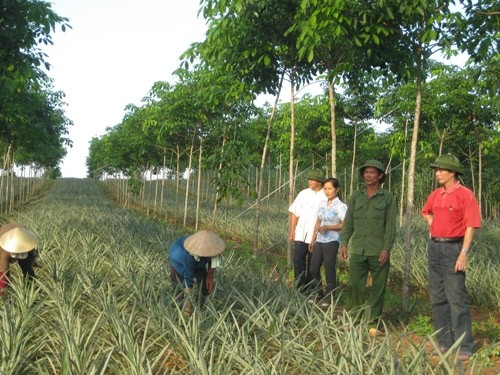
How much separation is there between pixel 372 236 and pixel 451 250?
903mm

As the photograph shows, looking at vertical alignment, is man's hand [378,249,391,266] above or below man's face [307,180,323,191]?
below

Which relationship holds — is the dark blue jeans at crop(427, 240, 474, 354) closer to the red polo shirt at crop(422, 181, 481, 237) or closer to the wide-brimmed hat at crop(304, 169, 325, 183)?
the red polo shirt at crop(422, 181, 481, 237)

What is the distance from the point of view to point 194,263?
418 centimetres

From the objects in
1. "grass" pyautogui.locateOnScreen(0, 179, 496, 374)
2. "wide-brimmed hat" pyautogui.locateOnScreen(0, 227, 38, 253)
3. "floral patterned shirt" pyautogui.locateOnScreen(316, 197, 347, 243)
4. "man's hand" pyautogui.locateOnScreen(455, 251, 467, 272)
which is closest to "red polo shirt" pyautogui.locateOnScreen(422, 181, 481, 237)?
"man's hand" pyautogui.locateOnScreen(455, 251, 467, 272)

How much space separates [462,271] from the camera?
4.32 metres

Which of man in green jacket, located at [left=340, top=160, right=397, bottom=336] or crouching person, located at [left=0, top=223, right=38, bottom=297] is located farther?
man in green jacket, located at [left=340, top=160, right=397, bottom=336]

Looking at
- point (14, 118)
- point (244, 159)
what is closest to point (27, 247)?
point (244, 159)

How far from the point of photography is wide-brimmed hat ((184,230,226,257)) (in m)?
3.91

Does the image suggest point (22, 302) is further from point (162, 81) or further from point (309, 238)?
point (162, 81)

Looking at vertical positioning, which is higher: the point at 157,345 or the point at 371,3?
the point at 371,3

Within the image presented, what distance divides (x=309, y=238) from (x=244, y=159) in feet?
13.6

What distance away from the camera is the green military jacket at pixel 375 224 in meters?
5.16

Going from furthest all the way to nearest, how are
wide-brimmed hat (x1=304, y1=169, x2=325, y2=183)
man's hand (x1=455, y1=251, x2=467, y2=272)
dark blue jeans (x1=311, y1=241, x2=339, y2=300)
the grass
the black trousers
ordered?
wide-brimmed hat (x1=304, y1=169, x2=325, y2=183) < dark blue jeans (x1=311, y1=241, x2=339, y2=300) < the black trousers < man's hand (x1=455, y1=251, x2=467, y2=272) < the grass

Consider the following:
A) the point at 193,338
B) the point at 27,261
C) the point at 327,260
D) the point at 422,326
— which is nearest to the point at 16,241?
the point at 27,261
